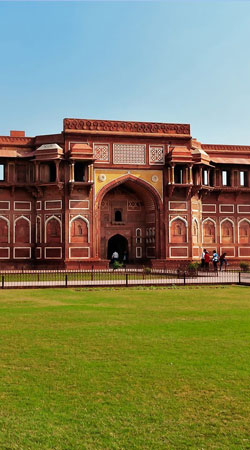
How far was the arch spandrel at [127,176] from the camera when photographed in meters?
25.8

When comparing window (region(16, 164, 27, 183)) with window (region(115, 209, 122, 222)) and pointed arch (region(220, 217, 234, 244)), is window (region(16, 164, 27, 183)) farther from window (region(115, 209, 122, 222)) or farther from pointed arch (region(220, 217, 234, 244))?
pointed arch (region(220, 217, 234, 244))

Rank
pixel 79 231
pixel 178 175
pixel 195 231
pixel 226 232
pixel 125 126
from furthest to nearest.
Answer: pixel 226 232, pixel 178 175, pixel 195 231, pixel 125 126, pixel 79 231

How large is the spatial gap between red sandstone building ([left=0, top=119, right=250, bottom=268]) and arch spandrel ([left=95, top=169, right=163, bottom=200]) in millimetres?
52

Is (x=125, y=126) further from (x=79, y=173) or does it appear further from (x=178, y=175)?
(x=178, y=175)

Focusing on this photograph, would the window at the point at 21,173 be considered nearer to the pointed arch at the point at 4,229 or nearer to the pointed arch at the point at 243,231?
the pointed arch at the point at 4,229

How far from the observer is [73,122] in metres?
25.6

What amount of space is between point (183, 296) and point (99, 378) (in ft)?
24.1

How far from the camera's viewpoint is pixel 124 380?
473 centimetres

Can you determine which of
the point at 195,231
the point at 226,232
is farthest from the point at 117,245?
the point at 226,232

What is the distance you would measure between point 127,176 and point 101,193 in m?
1.65

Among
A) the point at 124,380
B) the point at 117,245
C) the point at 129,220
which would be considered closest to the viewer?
the point at 124,380

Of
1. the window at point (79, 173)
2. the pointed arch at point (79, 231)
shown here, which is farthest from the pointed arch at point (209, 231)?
the window at point (79, 173)

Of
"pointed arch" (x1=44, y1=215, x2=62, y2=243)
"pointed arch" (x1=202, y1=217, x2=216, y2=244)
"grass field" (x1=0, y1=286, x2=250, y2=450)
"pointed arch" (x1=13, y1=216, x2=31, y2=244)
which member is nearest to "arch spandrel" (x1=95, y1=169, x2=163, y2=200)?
"pointed arch" (x1=44, y1=215, x2=62, y2=243)

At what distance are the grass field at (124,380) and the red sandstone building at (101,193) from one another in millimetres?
16504
